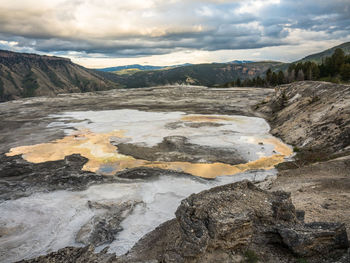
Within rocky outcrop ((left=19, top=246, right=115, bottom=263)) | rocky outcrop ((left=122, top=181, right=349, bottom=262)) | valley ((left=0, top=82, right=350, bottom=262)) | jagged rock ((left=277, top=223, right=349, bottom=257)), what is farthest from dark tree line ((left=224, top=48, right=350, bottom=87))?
rocky outcrop ((left=19, top=246, right=115, bottom=263))

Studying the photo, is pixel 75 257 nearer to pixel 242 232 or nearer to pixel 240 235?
pixel 240 235

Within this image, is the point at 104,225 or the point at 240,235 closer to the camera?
the point at 240,235

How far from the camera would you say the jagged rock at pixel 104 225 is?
14.0 metres

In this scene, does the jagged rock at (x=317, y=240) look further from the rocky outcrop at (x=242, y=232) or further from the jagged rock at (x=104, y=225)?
the jagged rock at (x=104, y=225)

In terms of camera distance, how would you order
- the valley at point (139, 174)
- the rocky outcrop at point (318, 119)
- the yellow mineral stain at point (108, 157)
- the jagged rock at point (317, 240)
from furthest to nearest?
A: the rocky outcrop at point (318, 119), the yellow mineral stain at point (108, 157), the valley at point (139, 174), the jagged rock at point (317, 240)

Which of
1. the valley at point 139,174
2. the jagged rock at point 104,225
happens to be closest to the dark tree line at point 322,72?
the valley at point 139,174

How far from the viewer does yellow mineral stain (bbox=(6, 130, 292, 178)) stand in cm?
2450

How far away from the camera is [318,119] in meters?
32.7

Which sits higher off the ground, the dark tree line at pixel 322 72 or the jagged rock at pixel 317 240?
the dark tree line at pixel 322 72

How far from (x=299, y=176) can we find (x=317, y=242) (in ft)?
38.7

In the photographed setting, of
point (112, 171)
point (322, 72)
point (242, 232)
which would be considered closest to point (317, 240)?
point (242, 232)

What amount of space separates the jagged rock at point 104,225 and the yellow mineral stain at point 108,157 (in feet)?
22.5

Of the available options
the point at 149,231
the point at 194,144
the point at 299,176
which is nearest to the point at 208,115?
the point at 194,144

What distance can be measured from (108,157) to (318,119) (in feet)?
89.5
